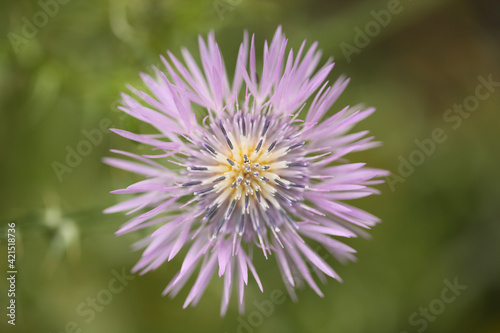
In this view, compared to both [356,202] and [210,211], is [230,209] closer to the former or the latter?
[210,211]

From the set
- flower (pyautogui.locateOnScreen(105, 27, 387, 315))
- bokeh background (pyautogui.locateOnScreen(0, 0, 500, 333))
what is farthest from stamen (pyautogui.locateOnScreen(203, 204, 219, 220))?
bokeh background (pyautogui.locateOnScreen(0, 0, 500, 333))

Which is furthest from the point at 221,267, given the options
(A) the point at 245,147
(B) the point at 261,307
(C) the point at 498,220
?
(C) the point at 498,220

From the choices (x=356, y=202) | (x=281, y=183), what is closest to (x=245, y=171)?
(x=281, y=183)

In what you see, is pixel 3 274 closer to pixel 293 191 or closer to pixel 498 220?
pixel 293 191

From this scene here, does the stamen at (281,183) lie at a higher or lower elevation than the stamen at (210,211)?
lower

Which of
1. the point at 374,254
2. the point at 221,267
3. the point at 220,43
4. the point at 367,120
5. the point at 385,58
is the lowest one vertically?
the point at 374,254

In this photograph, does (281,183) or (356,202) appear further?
(356,202)

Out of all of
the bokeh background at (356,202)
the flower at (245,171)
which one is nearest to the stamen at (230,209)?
the flower at (245,171)

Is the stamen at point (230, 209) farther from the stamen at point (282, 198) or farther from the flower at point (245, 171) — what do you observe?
the stamen at point (282, 198)
